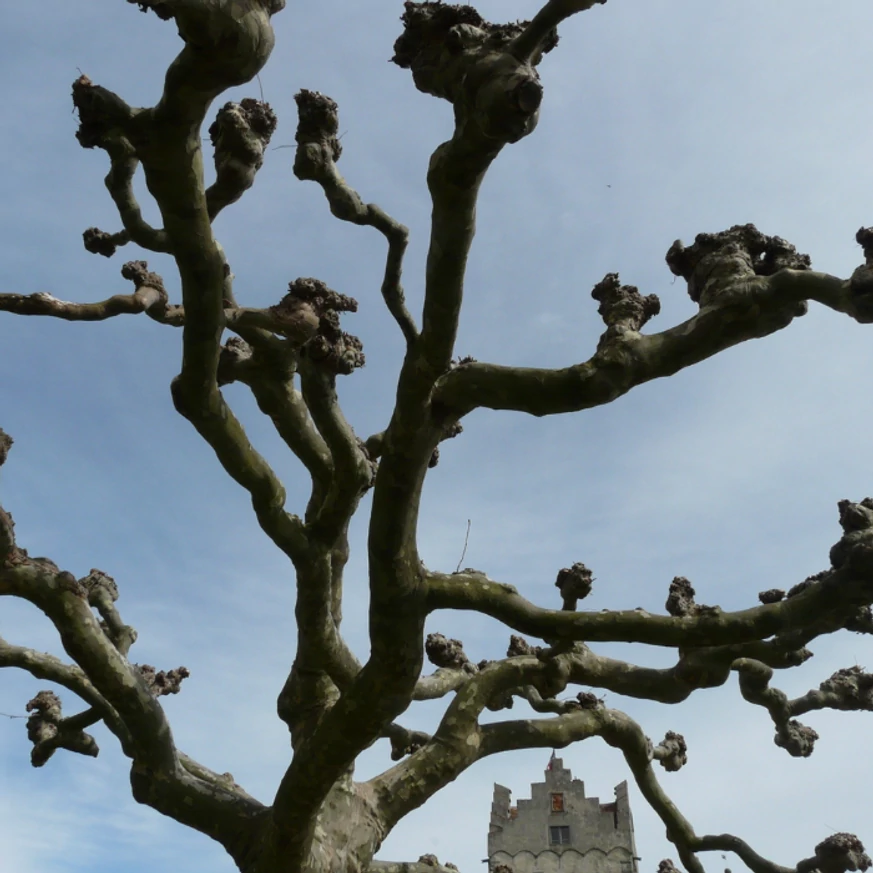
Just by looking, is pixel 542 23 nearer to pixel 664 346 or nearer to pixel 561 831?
pixel 664 346

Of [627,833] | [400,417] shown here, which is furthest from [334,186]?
[627,833]

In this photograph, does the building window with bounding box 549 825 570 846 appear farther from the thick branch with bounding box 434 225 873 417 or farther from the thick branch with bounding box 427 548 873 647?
the thick branch with bounding box 434 225 873 417

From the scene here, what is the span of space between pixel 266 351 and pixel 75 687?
129 inches

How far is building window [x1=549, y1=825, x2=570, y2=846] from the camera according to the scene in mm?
29250

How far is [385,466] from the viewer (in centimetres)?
424

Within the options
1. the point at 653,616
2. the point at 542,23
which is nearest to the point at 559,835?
the point at 653,616

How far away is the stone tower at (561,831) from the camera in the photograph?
93.4ft

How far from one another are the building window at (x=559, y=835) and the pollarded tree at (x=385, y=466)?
24.1 metres

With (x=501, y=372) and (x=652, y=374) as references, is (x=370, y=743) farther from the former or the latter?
(x=652, y=374)

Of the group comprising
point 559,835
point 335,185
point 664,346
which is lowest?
point 664,346

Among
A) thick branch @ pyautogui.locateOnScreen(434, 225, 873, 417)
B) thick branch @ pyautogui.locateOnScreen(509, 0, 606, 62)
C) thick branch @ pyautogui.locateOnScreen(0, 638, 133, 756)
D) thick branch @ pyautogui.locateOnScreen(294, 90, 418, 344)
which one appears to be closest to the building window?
thick branch @ pyautogui.locateOnScreen(0, 638, 133, 756)

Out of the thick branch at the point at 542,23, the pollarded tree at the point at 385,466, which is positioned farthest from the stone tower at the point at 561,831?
the thick branch at the point at 542,23

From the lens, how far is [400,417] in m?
4.24

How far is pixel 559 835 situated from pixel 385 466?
2946 centimetres
